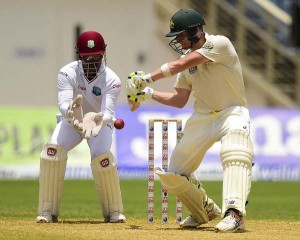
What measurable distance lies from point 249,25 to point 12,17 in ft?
17.4

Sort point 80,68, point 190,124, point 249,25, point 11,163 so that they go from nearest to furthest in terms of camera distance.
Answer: point 190,124
point 80,68
point 11,163
point 249,25

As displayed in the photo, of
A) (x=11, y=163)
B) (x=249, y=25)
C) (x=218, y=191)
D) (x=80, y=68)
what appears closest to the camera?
(x=80, y=68)

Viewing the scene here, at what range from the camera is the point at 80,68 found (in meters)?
10.4

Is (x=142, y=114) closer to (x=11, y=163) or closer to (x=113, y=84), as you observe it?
(x=11, y=163)

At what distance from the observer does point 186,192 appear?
9.84m

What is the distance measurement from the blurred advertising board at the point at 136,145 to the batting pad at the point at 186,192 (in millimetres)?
7954

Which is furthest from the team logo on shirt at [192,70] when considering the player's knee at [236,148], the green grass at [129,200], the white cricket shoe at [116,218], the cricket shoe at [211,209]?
the green grass at [129,200]

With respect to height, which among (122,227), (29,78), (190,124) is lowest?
(122,227)

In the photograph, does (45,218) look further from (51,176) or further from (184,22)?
(184,22)

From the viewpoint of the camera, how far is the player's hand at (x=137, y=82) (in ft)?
30.8

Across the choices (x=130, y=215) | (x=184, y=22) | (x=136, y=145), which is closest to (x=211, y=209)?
(x=184, y=22)

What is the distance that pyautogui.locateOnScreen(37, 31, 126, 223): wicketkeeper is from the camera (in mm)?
10320

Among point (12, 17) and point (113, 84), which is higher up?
point (12, 17)

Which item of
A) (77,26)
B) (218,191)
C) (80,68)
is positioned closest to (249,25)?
(77,26)
